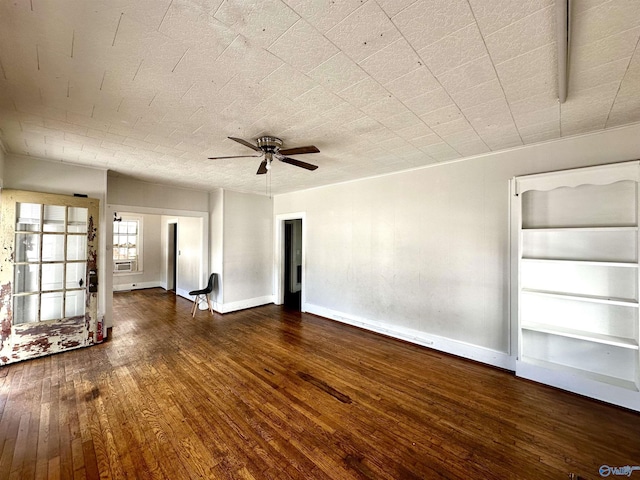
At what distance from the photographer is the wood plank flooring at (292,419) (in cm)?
178

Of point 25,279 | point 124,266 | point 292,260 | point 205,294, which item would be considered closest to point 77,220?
point 25,279

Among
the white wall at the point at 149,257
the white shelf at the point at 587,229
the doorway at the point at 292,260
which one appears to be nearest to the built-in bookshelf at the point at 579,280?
the white shelf at the point at 587,229

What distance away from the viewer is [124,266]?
756 cm

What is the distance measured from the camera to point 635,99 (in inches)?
78.5

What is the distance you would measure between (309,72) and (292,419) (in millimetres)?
2692

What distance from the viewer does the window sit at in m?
7.52

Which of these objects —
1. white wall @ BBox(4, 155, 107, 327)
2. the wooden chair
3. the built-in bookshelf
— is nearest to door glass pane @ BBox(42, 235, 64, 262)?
white wall @ BBox(4, 155, 107, 327)

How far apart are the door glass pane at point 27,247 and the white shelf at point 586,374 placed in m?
6.05

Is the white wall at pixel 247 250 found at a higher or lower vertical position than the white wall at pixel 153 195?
lower

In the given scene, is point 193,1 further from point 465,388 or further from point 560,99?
point 465,388

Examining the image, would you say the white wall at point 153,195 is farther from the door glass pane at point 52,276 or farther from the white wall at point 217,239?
the door glass pane at point 52,276

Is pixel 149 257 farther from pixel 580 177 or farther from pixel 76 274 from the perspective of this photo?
pixel 580 177

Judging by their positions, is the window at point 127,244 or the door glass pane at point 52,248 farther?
the window at point 127,244

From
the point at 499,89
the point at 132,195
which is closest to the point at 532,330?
the point at 499,89
